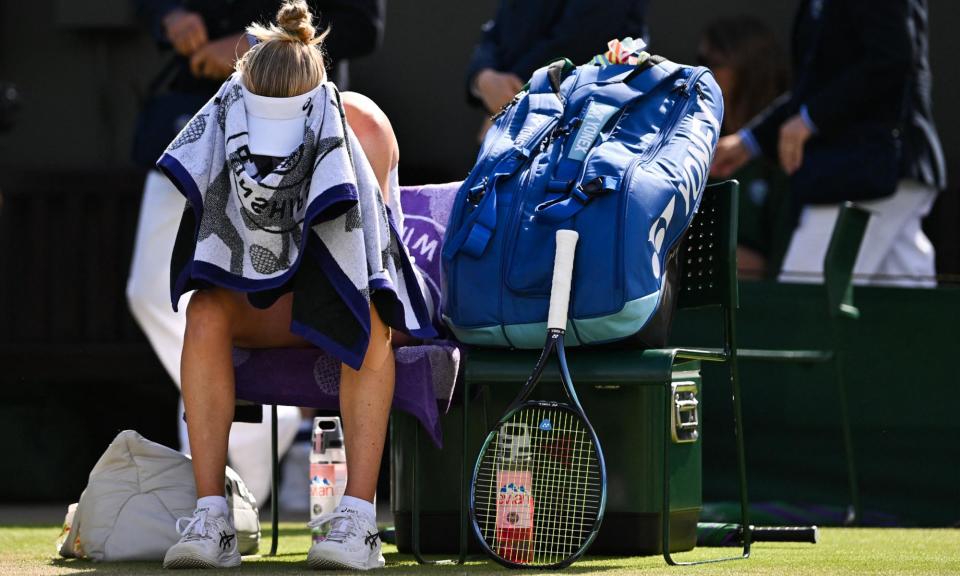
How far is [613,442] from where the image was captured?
3.57m

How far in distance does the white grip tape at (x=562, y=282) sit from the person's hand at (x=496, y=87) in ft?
5.74

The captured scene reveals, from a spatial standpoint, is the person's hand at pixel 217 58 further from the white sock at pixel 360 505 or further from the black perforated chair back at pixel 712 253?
the white sock at pixel 360 505

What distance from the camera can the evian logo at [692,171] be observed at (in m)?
3.38

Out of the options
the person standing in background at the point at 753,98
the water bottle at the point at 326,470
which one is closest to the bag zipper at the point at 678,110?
the water bottle at the point at 326,470

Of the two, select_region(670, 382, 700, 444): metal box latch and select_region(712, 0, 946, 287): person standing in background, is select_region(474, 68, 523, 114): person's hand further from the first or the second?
select_region(670, 382, 700, 444): metal box latch

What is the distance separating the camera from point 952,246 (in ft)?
20.2

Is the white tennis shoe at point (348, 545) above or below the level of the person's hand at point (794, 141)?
below

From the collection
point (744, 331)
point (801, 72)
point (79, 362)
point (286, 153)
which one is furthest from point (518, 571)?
point (79, 362)

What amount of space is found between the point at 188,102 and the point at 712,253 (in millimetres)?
1863

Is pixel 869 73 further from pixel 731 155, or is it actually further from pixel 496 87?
pixel 496 87

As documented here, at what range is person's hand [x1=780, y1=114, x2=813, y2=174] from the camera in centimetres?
507

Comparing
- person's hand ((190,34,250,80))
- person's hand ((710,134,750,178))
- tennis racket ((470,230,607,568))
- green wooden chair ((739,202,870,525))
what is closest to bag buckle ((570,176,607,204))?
tennis racket ((470,230,607,568))

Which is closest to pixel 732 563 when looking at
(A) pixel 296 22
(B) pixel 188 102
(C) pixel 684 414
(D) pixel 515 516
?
(C) pixel 684 414

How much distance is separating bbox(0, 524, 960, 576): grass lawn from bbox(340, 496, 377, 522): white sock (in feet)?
0.42
